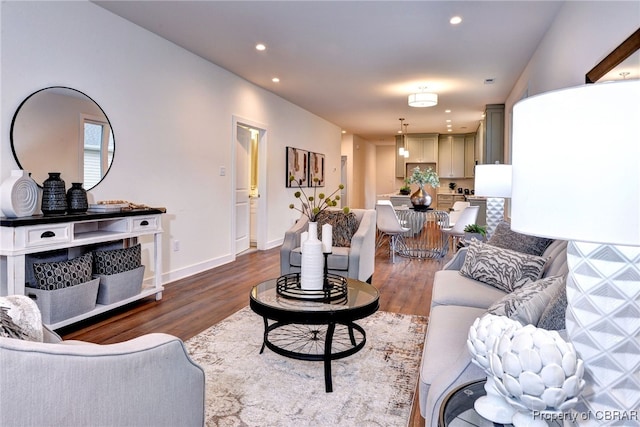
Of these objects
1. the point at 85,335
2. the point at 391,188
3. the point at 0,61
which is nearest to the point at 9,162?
the point at 0,61

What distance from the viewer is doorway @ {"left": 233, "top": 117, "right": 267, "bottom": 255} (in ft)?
20.3

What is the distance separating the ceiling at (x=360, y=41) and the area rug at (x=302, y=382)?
274 centimetres

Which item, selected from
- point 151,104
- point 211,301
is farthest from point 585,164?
point 151,104

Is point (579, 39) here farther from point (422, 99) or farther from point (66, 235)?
point (66, 235)

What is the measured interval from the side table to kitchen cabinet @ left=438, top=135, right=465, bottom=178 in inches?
433

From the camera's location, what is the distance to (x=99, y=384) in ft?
3.24

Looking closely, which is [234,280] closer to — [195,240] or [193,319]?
[195,240]

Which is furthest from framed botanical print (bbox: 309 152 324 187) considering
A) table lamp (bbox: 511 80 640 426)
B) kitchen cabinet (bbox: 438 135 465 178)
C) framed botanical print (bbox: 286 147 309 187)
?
table lamp (bbox: 511 80 640 426)

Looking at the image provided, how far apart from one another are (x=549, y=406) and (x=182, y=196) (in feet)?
14.2

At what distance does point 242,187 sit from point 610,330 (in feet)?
19.3

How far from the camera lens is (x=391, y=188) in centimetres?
1498

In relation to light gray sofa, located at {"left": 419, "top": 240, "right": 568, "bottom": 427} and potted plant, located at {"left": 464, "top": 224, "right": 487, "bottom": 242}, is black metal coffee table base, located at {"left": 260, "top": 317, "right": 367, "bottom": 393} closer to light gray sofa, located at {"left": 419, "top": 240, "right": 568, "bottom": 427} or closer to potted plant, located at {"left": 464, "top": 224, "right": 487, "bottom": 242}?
light gray sofa, located at {"left": 419, "top": 240, "right": 568, "bottom": 427}

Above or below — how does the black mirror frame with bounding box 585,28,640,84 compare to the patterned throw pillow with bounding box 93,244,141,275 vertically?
above

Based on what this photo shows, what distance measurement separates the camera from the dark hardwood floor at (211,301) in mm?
2973
